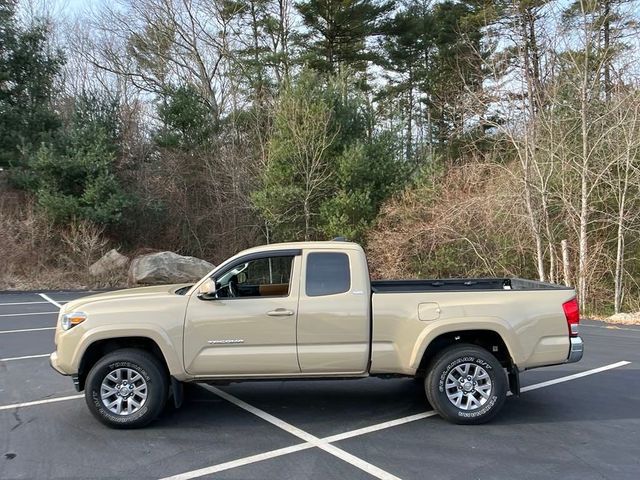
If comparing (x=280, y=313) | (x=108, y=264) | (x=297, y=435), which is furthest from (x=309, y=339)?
(x=108, y=264)

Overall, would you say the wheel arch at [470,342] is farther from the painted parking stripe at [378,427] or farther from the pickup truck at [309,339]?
the painted parking stripe at [378,427]

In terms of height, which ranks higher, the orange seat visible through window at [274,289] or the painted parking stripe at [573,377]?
the orange seat visible through window at [274,289]

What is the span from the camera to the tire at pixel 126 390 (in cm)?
529

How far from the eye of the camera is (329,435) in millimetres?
5141

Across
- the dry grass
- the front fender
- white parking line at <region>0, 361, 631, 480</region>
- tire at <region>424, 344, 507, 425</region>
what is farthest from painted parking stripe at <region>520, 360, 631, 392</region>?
the dry grass

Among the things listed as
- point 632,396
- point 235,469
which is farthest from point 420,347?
point 632,396

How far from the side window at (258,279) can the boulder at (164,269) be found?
1386cm

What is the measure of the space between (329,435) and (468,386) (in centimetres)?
148

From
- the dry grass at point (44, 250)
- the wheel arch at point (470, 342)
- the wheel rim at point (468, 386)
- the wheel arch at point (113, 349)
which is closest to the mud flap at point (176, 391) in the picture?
the wheel arch at point (113, 349)

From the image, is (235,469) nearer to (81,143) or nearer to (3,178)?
(81,143)

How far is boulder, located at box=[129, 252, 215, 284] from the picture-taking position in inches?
773

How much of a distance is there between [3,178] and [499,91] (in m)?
19.8

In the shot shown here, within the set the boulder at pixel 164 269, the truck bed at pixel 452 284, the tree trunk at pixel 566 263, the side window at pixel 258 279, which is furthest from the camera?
the boulder at pixel 164 269

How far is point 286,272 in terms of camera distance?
5.84 metres
